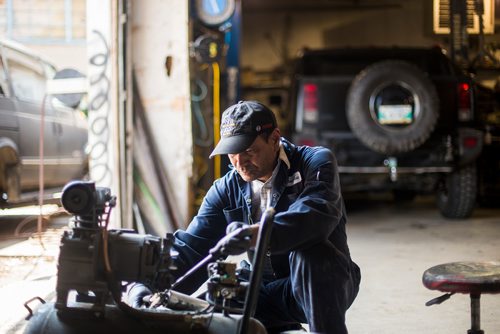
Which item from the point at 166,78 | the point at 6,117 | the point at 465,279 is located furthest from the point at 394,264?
the point at 6,117

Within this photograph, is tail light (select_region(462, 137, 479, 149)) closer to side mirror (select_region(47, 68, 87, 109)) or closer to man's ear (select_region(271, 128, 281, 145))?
side mirror (select_region(47, 68, 87, 109))

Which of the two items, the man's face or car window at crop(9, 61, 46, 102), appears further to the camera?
car window at crop(9, 61, 46, 102)

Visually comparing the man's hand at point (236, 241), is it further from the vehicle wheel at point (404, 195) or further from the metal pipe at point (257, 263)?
the vehicle wheel at point (404, 195)

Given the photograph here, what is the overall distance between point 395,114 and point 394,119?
50mm

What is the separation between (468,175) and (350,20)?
8406 mm

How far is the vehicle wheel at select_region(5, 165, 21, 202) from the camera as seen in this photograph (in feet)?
20.3

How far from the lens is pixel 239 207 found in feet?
8.61

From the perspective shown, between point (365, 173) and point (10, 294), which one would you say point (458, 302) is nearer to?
point (10, 294)

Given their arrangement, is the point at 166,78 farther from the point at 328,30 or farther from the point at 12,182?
the point at 328,30

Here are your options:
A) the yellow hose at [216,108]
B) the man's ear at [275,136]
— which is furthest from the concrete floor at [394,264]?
the yellow hose at [216,108]

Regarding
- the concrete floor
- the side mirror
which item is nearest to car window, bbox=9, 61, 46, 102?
the concrete floor

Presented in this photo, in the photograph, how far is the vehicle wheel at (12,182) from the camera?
6.19 metres

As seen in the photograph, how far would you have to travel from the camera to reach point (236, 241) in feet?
6.59

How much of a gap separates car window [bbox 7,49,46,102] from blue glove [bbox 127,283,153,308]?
4.61 m
